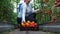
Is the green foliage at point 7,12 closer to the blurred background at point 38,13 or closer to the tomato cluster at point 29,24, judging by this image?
the blurred background at point 38,13

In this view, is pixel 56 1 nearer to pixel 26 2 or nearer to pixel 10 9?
pixel 26 2

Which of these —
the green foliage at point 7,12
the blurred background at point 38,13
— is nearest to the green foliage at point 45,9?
the blurred background at point 38,13

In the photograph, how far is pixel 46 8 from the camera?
1.45m

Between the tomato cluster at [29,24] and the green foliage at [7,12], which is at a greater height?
the green foliage at [7,12]

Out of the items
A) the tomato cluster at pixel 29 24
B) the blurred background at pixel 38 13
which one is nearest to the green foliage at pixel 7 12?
the blurred background at pixel 38 13

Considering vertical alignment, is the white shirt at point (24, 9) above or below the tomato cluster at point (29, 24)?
above

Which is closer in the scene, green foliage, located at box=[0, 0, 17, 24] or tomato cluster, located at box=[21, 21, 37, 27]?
tomato cluster, located at box=[21, 21, 37, 27]

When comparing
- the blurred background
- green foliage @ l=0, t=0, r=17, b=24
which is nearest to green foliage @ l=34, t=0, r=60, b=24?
the blurred background

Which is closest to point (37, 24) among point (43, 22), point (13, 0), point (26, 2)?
point (43, 22)

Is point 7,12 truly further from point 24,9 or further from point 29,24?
point 29,24

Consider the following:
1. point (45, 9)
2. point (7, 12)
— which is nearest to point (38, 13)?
point (45, 9)

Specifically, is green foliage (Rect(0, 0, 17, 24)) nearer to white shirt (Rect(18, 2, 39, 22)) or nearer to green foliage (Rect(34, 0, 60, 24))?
white shirt (Rect(18, 2, 39, 22))

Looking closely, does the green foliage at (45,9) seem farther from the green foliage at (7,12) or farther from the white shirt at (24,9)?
the green foliage at (7,12)

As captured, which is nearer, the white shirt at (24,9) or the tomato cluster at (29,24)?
the tomato cluster at (29,24)
